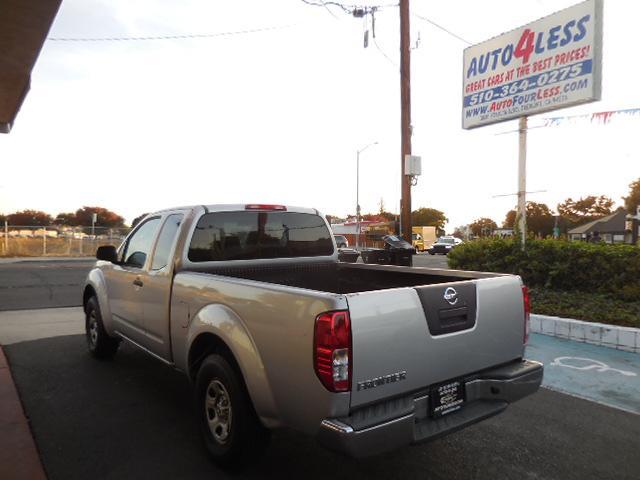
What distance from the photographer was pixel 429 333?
2725 millimetres

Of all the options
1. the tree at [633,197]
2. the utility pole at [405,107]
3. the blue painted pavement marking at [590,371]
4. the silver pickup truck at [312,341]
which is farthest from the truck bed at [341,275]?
the tree at [633,197]

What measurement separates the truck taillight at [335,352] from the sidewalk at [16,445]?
6.96ft

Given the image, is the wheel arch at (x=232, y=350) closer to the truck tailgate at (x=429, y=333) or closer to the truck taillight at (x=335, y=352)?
the truck taillight at (x=335, y=352)

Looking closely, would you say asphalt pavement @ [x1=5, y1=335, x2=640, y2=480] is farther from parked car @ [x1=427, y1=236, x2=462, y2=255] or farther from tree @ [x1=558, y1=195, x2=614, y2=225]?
tree @ [x1=558, y1=195, x2=614, y2=225]

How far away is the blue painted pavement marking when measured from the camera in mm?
4652

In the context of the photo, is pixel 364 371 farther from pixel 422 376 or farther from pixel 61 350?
pixel 61 350

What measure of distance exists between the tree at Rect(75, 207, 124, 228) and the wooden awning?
97.0 meters

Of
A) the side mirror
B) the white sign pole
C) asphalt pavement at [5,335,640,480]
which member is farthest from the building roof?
the side mirror

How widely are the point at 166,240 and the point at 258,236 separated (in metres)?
0.87

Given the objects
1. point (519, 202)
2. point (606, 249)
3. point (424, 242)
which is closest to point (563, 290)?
point (606, 249)

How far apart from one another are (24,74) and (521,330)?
783cm

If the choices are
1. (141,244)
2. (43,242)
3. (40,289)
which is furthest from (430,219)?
(141,244)

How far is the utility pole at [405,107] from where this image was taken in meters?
11.0

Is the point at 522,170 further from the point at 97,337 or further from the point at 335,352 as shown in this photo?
the point at 335,352
